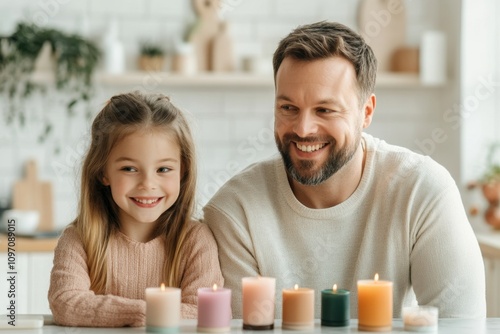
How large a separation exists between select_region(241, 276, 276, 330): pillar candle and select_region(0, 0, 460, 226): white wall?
2909 mm

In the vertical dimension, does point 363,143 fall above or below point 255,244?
above

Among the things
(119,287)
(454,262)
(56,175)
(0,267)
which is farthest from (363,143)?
(56,175)

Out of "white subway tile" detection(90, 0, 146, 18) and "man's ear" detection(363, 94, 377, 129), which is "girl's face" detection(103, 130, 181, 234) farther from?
"white subway tile" detection(90, 0, 146, 18)

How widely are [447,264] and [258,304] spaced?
67 cm

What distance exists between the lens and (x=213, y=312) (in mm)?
1915

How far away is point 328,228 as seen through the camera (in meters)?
2.56

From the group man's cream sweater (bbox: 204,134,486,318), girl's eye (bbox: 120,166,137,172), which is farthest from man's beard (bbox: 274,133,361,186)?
girl's eye (bbox: 120,166,137,172)

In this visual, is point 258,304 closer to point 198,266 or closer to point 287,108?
point 198,266

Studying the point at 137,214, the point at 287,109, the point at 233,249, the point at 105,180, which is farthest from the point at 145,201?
the point at 287,109

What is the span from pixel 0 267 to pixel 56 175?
77cm

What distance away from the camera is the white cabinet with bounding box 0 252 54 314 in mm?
4281

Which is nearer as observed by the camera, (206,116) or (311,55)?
(311,55)

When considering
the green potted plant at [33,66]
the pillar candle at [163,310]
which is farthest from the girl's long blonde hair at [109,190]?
the green potted plant at [33,66]

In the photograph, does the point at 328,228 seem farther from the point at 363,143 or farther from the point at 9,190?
the point at 9,190
